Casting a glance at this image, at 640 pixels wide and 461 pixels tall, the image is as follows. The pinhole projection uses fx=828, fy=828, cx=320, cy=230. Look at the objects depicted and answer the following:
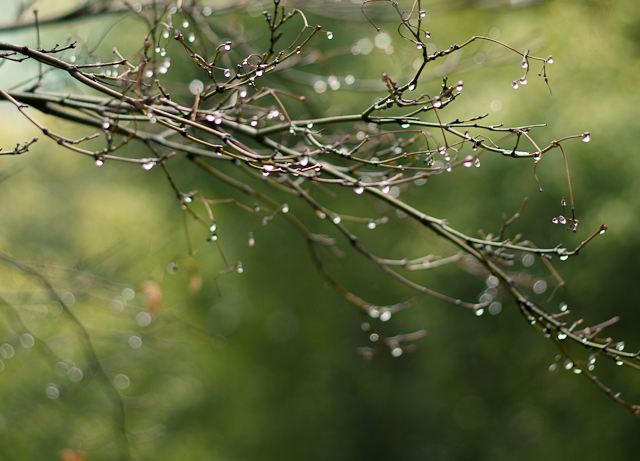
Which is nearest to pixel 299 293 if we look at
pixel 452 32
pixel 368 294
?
pixel 368 294

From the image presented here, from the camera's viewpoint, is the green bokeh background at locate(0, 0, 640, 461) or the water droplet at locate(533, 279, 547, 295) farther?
the green bokeh background at locate(0, 0, 640, 461)

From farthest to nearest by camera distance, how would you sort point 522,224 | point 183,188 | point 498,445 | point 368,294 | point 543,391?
point 368,294, point 183,188, point 498,445, point 543,391, point 522,224

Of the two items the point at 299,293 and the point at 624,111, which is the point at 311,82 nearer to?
the point at 624,111

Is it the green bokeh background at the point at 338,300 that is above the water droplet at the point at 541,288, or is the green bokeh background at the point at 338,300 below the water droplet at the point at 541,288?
above

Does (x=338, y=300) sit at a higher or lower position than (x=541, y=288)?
higher

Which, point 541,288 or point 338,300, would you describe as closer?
point 541,288

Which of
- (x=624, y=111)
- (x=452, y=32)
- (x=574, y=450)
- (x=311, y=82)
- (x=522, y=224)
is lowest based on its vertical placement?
(x=574, y=450)

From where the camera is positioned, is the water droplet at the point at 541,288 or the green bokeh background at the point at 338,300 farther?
the green bokeh background at the point at 338,300

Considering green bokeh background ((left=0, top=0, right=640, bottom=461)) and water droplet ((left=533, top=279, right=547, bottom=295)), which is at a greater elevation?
green bokeh background ((left=0, top=0, right=640, bottom=461))
